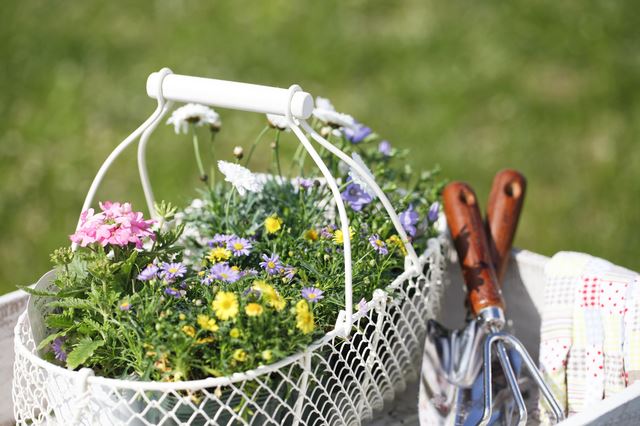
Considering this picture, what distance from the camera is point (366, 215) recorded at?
121cm

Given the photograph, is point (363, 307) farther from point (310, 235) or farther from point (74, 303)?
point (74, 303)

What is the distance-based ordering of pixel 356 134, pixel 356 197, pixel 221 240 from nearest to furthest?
1. pixel 221 240
2. pixel 356 197
3. pixel 356 134

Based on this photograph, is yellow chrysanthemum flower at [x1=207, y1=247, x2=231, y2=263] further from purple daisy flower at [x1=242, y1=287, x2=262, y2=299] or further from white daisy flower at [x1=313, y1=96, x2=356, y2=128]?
white daisy flower at [x1=313, y1=96, x2=356, y2=128]

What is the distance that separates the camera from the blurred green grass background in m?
2.34

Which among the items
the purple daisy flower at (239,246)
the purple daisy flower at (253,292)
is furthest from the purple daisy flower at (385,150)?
the purple daisy flower at (253,292)

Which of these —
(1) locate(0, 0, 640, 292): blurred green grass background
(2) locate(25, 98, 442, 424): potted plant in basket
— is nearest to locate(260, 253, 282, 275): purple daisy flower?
(2) locate(25, 98, 442, 424): potted plant in basket

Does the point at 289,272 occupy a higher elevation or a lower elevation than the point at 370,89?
lower

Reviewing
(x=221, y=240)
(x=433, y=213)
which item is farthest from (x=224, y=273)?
(x=433, y=213)

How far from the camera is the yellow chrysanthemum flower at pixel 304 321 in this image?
921mm

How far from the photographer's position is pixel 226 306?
36.0 inches

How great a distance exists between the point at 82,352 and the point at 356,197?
44 cm

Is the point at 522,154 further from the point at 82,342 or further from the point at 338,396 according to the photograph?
the point at 82,342

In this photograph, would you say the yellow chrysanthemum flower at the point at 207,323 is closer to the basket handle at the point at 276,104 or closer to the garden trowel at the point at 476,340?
the basket handle at the point at 276,104

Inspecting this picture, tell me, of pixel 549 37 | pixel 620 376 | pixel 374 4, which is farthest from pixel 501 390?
pixel 374 4
